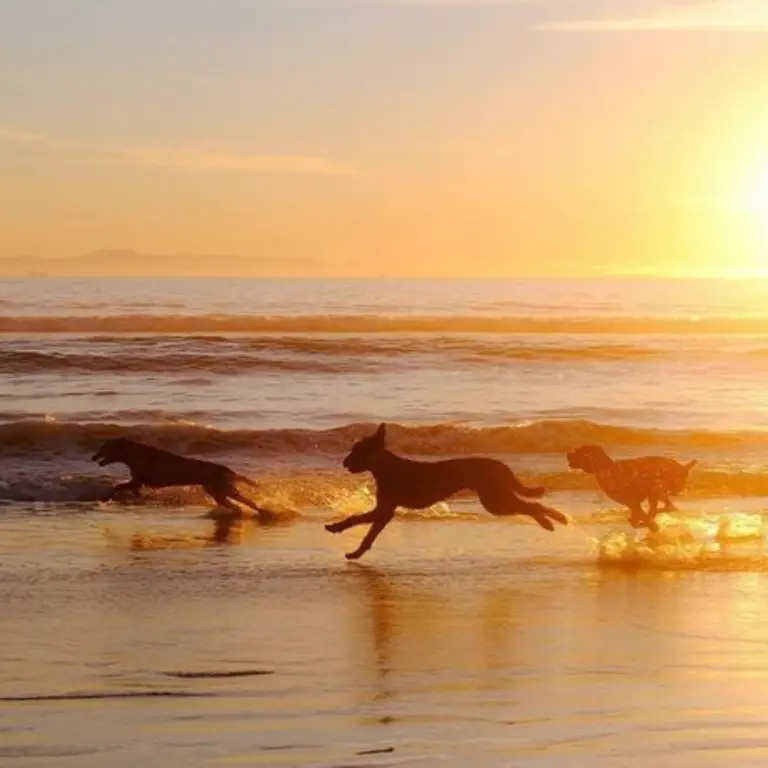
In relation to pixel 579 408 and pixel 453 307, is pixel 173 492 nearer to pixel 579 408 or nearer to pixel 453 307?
pixel 579 408

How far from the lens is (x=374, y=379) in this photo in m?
30.3

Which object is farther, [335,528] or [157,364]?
[157,364]

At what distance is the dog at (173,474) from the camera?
14484mm

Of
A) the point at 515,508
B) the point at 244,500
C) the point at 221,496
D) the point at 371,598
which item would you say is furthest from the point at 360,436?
the point at 371,598

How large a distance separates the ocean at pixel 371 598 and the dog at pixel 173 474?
0.76 ft

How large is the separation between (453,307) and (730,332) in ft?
38.6

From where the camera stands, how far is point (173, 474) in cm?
1482


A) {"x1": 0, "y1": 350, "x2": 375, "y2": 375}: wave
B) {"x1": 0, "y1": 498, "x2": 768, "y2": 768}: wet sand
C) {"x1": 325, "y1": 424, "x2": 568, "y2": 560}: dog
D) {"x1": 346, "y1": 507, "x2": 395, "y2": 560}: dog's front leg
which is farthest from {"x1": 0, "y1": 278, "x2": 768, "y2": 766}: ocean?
{"x1": 0, "y1": 350, "x2": 375, "y2": 375}: wave

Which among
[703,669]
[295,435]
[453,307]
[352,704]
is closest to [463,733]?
[352,704]

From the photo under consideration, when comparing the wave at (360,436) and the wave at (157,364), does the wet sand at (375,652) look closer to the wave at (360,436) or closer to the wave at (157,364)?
the wave at (360,436)

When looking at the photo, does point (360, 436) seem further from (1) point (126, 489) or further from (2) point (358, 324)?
(2) point (358, 324)

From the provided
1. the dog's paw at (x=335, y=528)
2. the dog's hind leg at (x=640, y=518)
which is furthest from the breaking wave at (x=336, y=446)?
the dog's paw at (x=335, y=528)

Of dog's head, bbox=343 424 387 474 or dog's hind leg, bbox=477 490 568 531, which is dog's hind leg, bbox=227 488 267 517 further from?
dog's hind leg, bbox=477 490 568 531

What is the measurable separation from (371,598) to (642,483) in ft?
12.8
